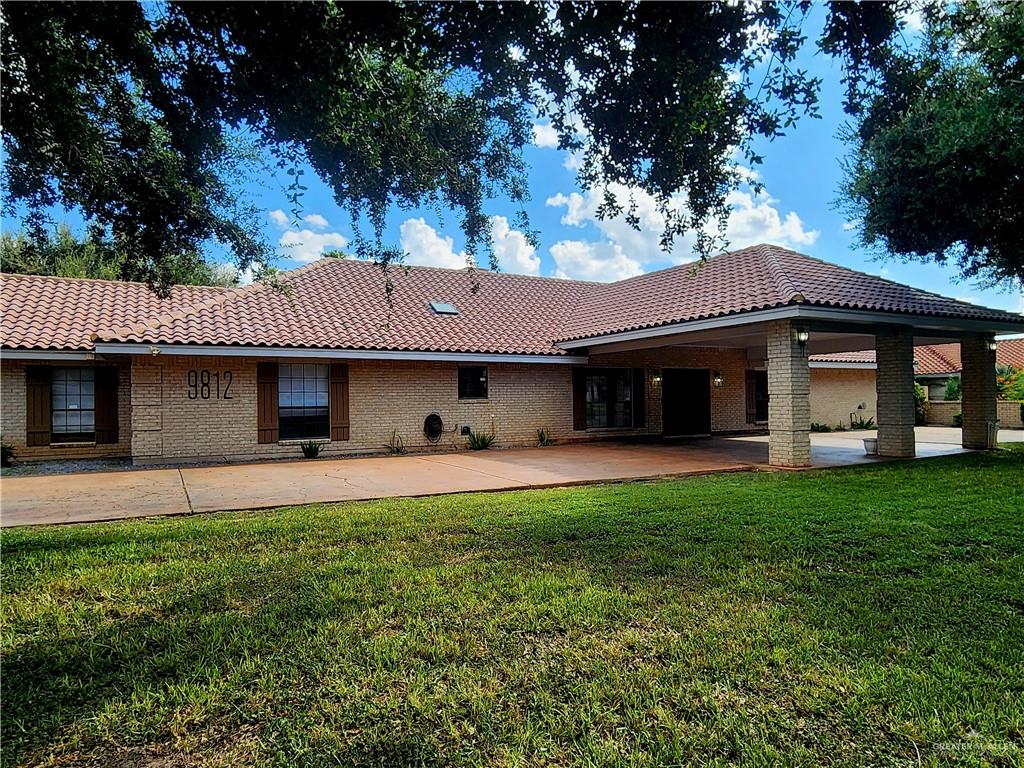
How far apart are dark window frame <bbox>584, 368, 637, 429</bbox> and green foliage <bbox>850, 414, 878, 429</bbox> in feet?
34.9

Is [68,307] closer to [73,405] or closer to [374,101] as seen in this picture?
[73,405]

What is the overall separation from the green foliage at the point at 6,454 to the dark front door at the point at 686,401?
17.4m

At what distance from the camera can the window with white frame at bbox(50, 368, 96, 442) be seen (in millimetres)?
14383

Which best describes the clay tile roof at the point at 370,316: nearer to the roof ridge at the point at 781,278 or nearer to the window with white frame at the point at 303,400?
the window with white frame at the point at 303,400

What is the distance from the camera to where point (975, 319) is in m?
13.5

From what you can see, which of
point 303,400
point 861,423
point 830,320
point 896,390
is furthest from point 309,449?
point 861,423

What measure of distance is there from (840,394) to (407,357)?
18.0 m

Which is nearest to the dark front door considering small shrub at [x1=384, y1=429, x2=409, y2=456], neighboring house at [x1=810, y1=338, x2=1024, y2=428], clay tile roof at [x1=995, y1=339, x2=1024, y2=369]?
neighboring house at [x1=810, y1=338, x2=1024, y2=428]

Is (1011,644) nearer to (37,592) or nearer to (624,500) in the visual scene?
(624,500)

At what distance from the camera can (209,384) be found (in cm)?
1420

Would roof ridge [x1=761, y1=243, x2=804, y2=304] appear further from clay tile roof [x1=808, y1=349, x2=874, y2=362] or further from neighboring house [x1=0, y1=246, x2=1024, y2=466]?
clay tile roof [x1=808, y1=349, x2=874, y2=362]

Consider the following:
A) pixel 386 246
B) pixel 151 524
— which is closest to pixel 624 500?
pixel 386 246

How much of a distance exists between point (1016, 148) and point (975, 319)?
4881 millimetres

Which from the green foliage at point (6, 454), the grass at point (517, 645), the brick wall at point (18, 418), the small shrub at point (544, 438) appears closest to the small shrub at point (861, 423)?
the small shrub at point (544, 438)
